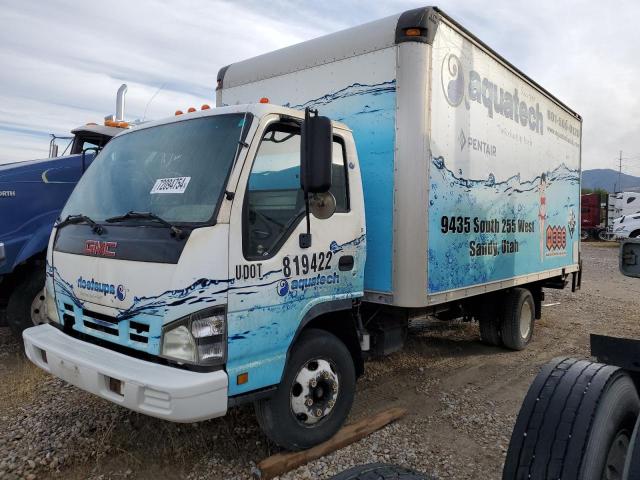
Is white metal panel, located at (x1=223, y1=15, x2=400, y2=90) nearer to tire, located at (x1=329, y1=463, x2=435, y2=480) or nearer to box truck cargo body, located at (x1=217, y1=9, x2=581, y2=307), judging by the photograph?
box truck cargo body, located at (x1=217, y1=9, x2=581, y2=307)

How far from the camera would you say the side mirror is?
307 centimetres

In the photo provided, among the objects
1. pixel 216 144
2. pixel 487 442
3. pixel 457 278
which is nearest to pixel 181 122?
pixel 216 144

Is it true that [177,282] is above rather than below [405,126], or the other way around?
below

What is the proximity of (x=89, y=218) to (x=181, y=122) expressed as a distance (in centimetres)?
91

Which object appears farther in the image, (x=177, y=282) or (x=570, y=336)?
(x=570, y=336)

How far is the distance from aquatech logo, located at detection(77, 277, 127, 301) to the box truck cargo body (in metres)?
1.98

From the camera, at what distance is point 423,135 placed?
13.1 ft

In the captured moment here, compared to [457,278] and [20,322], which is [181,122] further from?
[20,322]

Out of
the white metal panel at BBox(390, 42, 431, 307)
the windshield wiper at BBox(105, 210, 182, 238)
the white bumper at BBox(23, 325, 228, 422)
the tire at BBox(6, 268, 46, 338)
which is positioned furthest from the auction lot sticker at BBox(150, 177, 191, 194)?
the tire at BBox(6, 268, 46, 338)

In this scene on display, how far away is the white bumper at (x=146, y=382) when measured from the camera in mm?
2633

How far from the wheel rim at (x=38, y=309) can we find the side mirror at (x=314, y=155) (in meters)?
3.92

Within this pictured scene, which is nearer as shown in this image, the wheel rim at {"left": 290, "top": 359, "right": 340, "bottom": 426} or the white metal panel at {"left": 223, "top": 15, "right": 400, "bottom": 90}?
the wheel rim at {"left": 290, "top": 359, "right": 340, "bottom": 426}

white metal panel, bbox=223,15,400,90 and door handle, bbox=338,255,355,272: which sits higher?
white metal panel, bbox=223,15,400,90

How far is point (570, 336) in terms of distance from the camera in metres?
7.45
